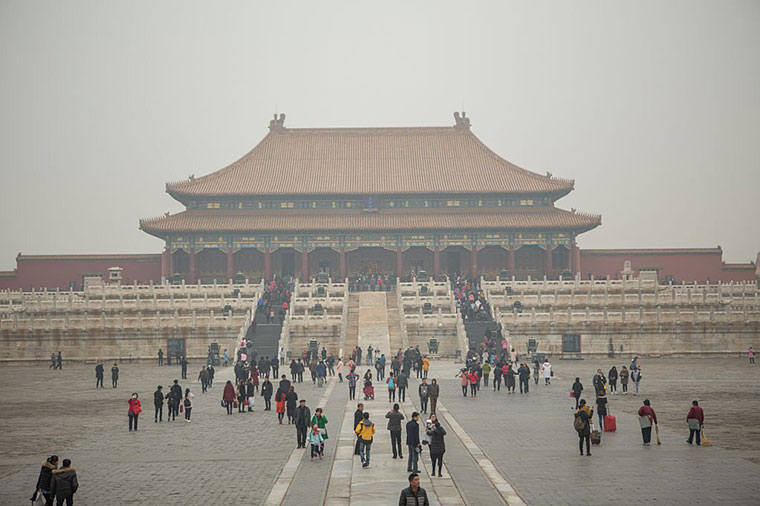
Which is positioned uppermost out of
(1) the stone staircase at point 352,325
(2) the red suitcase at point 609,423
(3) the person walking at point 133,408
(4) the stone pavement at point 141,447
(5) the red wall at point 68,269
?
(5) the red wall at point 68,269

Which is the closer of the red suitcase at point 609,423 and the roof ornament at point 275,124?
the red suitcase at point 609,423

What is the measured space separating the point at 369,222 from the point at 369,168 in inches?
285

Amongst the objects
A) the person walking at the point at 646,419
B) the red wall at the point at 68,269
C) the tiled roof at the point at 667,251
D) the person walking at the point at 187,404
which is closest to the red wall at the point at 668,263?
the tiled roof at the point at 667,251

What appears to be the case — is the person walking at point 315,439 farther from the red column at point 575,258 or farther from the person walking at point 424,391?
the red column at point 575,258

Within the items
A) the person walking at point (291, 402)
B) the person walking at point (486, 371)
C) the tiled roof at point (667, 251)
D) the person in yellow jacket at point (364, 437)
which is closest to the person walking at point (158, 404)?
the person walking at point (291, 402)

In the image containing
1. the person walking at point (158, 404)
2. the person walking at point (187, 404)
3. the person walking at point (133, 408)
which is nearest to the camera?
the person walking at point (133, 408)

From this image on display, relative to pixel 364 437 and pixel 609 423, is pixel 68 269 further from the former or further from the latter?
pixel 364 437

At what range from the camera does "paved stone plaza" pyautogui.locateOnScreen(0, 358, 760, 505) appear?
1455 cm

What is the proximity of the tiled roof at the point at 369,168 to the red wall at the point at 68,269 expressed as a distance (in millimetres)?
6050

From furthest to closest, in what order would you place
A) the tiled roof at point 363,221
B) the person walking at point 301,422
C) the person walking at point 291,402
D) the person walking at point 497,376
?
the tiled roof at point 363,221 < the person walking at point 497,376 < the person walking at point 291,402 < the person walking at point 301,422

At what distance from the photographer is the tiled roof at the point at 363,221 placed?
223 ft

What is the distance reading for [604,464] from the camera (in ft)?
55.1

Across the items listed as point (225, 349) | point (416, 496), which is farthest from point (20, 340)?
point (416, 496)

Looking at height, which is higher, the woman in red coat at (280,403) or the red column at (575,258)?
the red column at (575,258)
